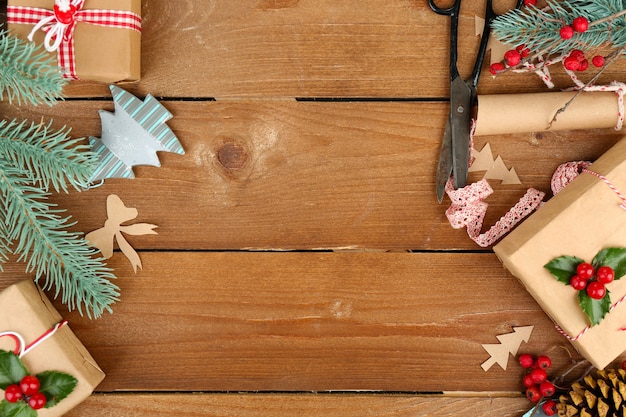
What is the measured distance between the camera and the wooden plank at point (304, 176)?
907mm

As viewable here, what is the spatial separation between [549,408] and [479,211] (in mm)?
362

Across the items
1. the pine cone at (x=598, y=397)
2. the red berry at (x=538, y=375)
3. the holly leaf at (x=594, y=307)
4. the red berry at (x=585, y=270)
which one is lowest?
the pine cone at (x=598, y=397)

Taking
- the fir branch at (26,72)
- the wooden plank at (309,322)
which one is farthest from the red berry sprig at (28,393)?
the fir branch at (26,72)

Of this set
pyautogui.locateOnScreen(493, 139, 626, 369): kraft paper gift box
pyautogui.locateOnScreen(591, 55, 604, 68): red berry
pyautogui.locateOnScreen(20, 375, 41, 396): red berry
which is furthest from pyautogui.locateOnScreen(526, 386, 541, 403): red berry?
pyautogui.locateOnScreen(20, 375, 41, 396): red berry

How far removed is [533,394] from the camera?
0.92 meters

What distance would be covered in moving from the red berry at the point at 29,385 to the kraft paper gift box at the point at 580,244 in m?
0.75

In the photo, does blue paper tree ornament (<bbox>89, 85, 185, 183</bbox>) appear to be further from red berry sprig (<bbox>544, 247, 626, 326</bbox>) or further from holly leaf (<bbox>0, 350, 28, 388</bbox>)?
red berry sprig (<bbox>544, 247, 626, 326</bbox>)

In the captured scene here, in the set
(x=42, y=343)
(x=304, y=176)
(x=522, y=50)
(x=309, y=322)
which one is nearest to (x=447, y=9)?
(x=522, y=50)

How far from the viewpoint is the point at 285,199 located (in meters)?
0.92

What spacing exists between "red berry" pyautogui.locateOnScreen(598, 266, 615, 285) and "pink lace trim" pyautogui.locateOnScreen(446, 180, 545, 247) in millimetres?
147

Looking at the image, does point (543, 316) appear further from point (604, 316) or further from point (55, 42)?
point (55, 42)

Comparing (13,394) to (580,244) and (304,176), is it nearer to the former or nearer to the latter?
(304,176)

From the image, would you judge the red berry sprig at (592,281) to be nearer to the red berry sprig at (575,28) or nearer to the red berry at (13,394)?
the red berry sprig at (575,28)

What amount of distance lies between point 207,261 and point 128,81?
322mm
